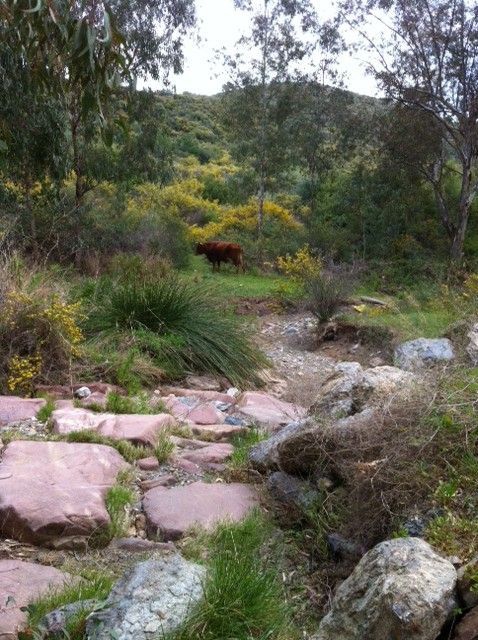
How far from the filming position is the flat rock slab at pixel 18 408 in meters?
4.76

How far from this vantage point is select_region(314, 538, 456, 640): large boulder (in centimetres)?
211

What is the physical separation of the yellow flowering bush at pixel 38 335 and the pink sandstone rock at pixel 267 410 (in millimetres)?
1535

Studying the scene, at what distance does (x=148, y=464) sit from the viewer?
4.11 m

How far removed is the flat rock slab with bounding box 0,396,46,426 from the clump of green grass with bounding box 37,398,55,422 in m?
0.05

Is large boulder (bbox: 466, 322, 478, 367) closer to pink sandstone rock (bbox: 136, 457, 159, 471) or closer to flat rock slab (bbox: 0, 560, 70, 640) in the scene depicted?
pink sandstone rock (bbox: 136, 457, 159, 471)

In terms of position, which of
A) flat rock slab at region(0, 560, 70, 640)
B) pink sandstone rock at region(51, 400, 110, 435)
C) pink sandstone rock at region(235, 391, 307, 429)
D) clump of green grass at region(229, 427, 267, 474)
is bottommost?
pink sandstone rock at region(235, 391, 307, 429)

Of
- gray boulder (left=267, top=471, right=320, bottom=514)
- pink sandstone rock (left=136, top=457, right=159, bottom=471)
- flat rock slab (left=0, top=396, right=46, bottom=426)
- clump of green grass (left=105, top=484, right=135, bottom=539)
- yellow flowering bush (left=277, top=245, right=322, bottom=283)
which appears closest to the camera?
clump of green grass (left=105, top=484, right=135, bottom=539)

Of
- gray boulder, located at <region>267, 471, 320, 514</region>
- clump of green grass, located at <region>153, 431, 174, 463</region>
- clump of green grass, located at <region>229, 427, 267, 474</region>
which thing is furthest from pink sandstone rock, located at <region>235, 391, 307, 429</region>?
gray boulder, located at <region>267, 471, 320, 514</region>

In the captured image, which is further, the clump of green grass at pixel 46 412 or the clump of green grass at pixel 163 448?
the clump of green grass at pixel 46 412

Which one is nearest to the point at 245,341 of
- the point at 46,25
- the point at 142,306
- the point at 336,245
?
the point at 142,306

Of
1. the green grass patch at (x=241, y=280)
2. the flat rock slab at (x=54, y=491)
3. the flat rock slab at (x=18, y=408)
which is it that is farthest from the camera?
the green grass patch at (x=241, y=280)

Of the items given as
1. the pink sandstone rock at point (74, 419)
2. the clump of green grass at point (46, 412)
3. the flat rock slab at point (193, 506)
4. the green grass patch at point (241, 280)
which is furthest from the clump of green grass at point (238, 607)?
the green grass patch at point (241, 280)

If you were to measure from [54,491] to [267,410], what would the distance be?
2.73 meters

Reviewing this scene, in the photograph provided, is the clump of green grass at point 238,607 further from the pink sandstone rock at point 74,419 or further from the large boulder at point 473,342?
the large boulder at point 473,342
